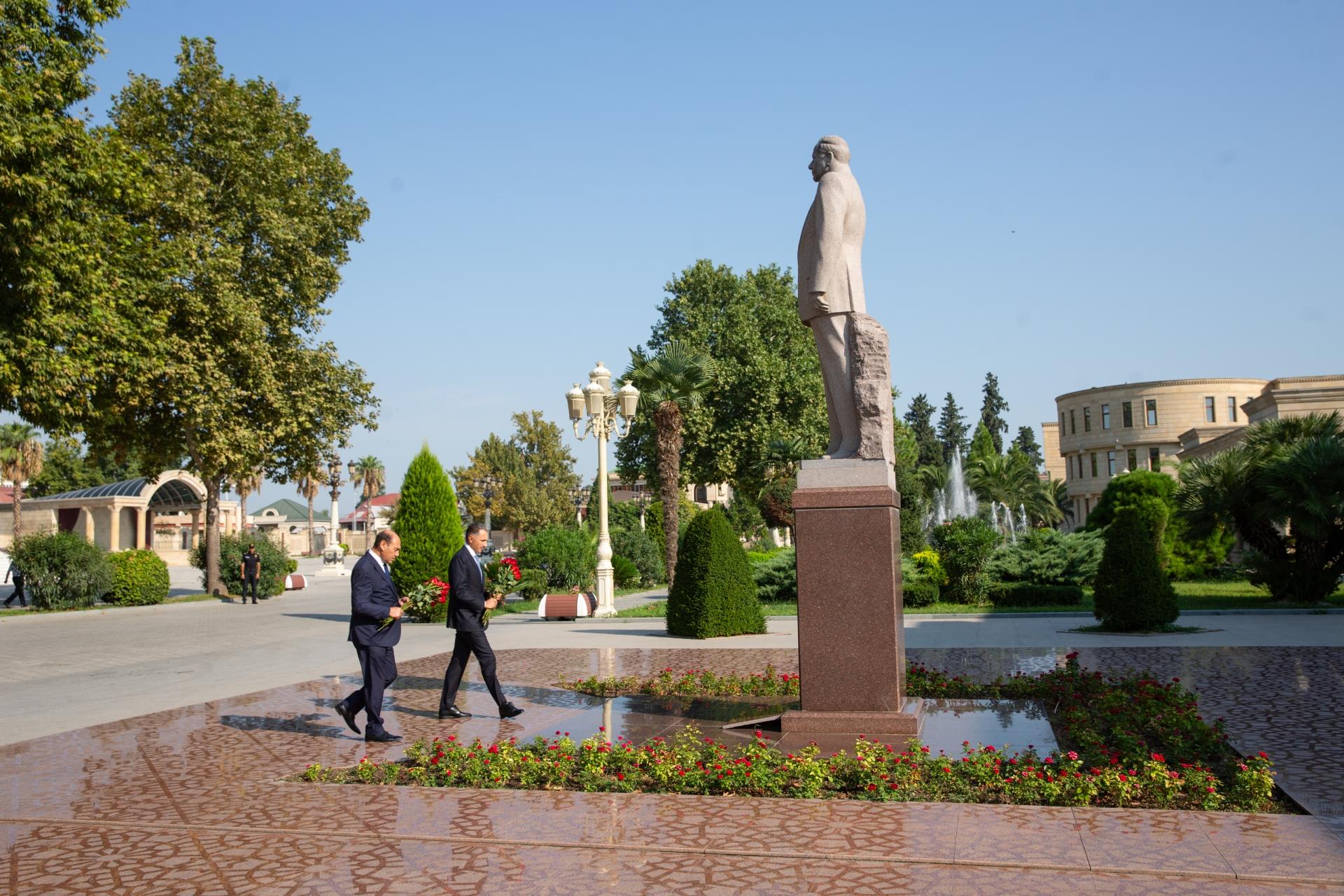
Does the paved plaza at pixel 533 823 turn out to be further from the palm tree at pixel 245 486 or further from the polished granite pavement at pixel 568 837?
the palm tree at pixel 245 486

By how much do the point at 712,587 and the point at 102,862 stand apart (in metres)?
11.6

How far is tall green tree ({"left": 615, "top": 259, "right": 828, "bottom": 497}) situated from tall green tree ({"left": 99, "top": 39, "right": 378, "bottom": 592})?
1329 cm

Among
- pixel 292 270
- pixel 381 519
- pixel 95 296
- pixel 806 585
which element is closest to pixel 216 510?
pixel 292 270

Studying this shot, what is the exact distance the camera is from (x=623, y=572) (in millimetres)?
31875

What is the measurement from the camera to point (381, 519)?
96.6 metres

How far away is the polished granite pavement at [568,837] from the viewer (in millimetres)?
4523

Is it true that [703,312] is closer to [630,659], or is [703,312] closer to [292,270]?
[292,270]

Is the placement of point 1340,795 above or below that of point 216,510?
below

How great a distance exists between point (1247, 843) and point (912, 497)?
28387 millimetres

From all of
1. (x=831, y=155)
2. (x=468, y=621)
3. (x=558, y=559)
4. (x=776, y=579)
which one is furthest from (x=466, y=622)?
(x=558, y=559)

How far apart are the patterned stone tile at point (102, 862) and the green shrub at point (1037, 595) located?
18.5m

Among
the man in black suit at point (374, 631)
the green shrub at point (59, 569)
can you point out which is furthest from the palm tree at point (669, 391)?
the man in black suit at point (374, 631)

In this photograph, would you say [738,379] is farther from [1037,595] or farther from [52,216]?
[52,216]

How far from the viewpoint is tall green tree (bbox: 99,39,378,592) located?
27656 millimetres
